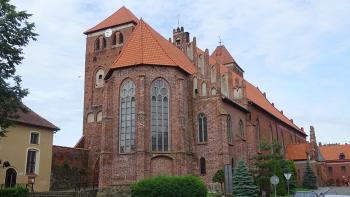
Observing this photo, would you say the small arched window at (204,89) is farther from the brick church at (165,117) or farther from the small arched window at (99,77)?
the small arched window at (99,77)

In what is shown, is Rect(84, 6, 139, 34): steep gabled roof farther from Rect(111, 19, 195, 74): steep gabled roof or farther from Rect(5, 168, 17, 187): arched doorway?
Rect(5, 168, 17, 187): arched doorway

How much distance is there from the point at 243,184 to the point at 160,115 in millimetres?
7760

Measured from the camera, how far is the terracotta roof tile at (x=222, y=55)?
200ft

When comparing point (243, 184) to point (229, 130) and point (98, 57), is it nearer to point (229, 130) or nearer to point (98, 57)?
point (229, 130)

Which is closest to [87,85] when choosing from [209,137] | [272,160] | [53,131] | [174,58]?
[53,131]

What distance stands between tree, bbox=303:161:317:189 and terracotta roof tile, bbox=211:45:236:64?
19.3 metres

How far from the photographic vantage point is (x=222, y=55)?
62281mm

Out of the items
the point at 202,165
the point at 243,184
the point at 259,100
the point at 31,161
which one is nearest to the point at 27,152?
the point at 31,161

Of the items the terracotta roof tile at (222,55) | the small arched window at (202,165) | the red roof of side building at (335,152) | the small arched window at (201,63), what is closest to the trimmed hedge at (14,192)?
the small arched window at (202,165)

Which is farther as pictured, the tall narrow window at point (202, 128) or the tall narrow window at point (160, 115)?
the tall narrow window at point (202, 128)

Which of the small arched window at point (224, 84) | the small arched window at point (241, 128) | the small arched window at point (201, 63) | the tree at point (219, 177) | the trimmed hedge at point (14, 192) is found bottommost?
the trimmed hedge at point (14, 192)

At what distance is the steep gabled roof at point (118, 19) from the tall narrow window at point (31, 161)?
53.5 ft

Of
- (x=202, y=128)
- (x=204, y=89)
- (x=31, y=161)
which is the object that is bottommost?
(x=31, y=161)

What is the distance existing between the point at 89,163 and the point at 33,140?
6.55m
